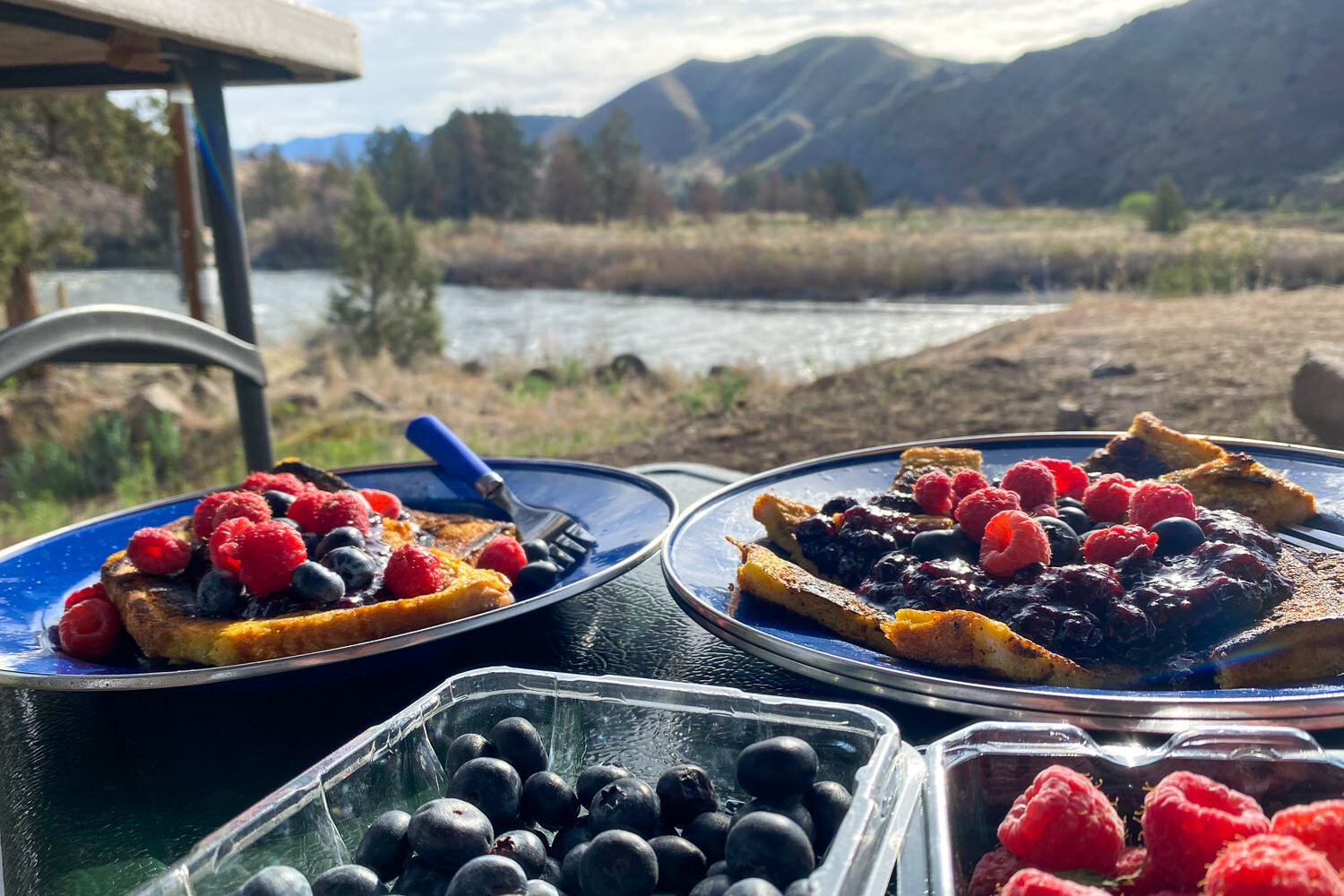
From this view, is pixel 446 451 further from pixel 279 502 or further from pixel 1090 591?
pixel 1090 591

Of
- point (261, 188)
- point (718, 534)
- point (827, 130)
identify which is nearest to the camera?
point (718, 534)

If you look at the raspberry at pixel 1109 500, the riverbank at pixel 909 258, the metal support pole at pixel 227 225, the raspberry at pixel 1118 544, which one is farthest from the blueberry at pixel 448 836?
the riverbank at pixel 909 258

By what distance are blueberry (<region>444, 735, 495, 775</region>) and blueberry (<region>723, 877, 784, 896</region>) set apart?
324 mm

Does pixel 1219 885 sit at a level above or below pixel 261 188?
below

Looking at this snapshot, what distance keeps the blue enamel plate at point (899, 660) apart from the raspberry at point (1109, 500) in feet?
1.01

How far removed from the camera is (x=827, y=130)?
78.6 metres

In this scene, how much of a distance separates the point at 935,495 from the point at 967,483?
84 millimetres

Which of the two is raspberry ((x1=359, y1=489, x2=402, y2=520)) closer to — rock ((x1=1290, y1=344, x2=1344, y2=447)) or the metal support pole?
the metal support pole

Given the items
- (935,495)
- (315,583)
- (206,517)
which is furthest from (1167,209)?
(315,583)

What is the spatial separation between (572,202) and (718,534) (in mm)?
44776

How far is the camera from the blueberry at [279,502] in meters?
1.75

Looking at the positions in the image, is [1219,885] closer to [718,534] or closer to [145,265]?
[718,534]

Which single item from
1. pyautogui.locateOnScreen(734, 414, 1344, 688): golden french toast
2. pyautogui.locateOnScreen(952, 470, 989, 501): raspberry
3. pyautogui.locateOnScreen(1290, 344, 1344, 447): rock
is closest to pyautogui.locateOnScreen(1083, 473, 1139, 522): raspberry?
pyautogui.locateOnScreen(734, 414, 1344, 688): golden french toast

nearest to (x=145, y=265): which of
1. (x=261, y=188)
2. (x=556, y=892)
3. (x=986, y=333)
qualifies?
(x=261, y=188)
